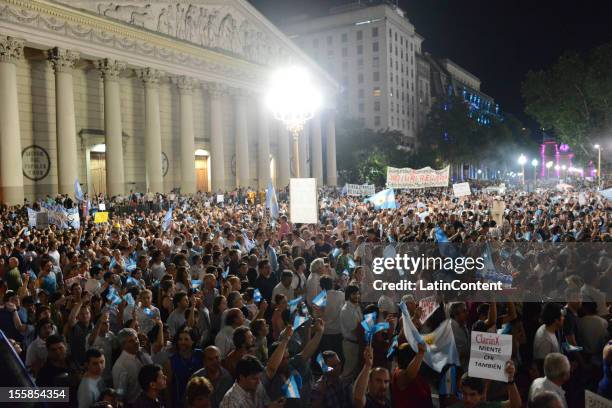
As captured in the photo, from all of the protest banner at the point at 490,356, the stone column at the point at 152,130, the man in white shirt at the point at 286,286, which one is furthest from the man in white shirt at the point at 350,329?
the stone column at the point at 152,130

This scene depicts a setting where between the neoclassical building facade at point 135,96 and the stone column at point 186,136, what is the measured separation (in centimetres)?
7

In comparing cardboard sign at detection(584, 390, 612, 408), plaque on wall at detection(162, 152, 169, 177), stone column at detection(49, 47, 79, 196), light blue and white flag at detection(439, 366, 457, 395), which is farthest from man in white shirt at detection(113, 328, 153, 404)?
plaque on wall at detection(162, 152, 169, 177)

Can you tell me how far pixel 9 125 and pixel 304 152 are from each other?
2830 cm

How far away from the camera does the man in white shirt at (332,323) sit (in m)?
7.00

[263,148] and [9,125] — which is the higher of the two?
[263,148]

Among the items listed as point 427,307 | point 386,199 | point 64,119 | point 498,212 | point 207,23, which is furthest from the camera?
point 207,23

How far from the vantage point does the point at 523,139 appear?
115938mm

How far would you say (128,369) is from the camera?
17.5 feet

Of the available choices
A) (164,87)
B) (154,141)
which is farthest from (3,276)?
(164,87)

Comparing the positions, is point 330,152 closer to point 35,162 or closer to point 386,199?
point 35,162

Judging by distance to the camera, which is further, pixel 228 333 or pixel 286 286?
pixel 286 286

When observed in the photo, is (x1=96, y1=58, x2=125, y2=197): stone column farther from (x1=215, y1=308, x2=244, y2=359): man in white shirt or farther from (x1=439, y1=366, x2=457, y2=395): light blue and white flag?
(x1=439, y1=366, x2=457, y2=395): light blue and white flag

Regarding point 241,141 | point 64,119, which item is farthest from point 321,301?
point 241,141

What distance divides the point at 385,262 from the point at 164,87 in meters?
31.4
